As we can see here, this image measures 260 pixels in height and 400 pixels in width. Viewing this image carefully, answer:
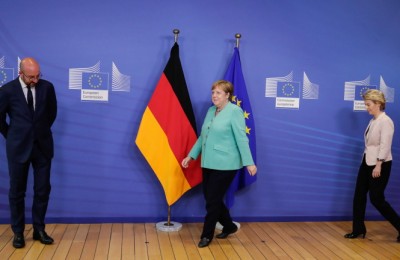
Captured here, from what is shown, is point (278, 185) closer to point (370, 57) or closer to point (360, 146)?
point (360, 146)

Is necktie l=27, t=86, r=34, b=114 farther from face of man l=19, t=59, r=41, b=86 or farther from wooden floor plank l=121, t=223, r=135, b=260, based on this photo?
wooden floor plank l=121, t=223, r=135, b=260

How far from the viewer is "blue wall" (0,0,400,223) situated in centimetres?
389

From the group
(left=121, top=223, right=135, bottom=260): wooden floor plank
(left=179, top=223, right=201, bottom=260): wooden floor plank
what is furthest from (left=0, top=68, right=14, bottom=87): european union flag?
(left=179, top=223, right=201, bottom=260): wooden floor plank

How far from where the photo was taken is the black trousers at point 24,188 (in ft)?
10.9

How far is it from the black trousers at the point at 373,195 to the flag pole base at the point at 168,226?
162cm

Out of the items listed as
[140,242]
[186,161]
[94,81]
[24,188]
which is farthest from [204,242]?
[94,81]

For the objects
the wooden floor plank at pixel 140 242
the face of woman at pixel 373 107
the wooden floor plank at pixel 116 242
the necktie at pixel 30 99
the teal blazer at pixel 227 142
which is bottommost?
the wooden floor plank at pixel 116 242

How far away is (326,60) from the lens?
432 centimetres

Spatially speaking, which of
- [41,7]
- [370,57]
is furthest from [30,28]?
[370,57]

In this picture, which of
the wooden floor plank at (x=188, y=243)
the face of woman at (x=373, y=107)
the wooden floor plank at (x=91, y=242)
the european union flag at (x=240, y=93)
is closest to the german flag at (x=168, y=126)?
the wooden floor plank at (x=188, y=243)

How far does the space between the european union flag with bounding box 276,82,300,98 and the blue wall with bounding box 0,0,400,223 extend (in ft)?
0.36

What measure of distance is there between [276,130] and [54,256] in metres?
2.34

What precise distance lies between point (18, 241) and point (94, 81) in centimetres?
151

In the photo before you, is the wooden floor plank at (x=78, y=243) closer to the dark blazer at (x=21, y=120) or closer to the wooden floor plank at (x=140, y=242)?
the wooden floor plank at (x=140, y=242)
